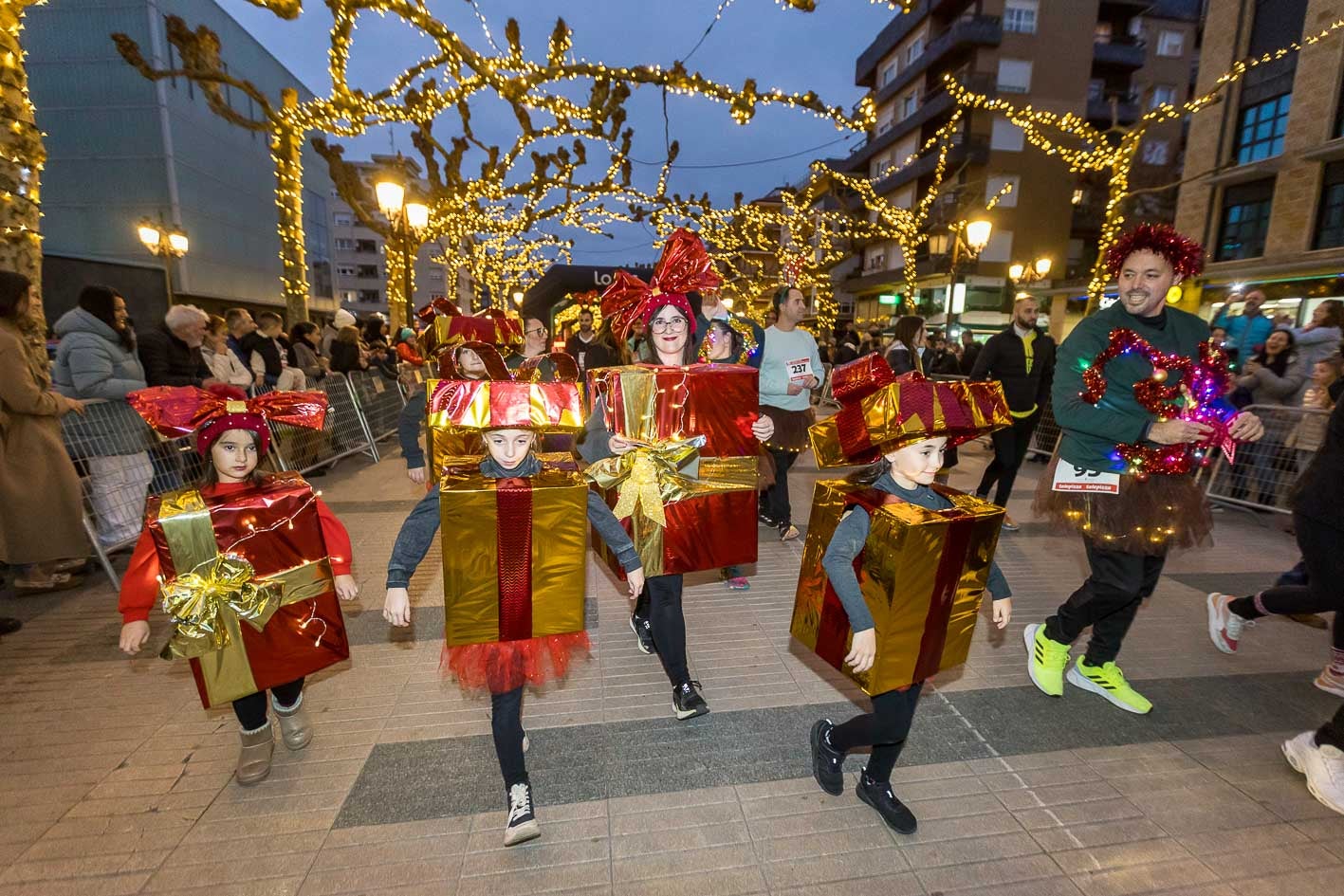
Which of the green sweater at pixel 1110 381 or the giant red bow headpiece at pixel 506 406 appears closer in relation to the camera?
the giant red bow headpiece at pixel 506 406

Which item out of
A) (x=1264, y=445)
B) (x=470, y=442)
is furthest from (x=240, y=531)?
(x=1264, y=445)

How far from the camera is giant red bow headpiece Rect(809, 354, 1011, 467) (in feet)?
6.40

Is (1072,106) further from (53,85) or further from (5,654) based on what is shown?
(53,85)

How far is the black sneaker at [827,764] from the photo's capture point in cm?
242

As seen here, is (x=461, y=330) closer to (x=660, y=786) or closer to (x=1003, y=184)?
(x=660, y=786)

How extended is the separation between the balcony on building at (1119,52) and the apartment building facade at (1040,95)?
4cm

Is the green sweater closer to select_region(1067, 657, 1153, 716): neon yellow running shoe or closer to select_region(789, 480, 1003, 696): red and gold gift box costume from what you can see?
select_region(789, 480, 1003, 696): red and gold gift box costume

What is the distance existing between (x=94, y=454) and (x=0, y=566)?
1.13 m

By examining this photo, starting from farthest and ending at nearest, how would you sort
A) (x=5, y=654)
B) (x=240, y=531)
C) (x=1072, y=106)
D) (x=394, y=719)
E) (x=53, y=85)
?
(x=1072, y=106), (x=53, y=85), (x=5, y=654), (x=394, y=719), (x=240, y=531)

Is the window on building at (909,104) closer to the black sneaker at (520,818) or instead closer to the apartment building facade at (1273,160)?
the apartment building facade at (1273,160)

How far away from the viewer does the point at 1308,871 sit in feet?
6.95

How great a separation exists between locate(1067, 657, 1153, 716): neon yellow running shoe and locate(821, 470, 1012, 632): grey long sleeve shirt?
70.6 inches

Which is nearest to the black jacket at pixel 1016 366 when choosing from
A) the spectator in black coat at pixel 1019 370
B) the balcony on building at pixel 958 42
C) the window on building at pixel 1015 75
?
the spectator in black coat at pixel 1019 370

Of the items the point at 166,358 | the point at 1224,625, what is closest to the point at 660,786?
the point at 1224,625
